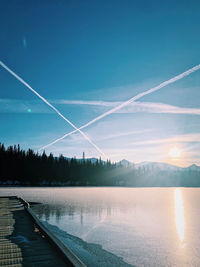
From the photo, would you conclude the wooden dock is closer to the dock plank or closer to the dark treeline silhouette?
the dock plank

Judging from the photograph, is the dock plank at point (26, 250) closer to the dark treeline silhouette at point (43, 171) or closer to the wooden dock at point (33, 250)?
the wooden dock at point (33, 250)

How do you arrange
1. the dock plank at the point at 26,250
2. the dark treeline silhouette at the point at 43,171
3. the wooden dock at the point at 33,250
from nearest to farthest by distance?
the wooden dock at the point at 33,250 → the dock plank at the point at 26,250 → the dark treeline silhouette at the point at 43,171

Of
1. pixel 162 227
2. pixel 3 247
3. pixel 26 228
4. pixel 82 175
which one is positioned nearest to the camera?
pixel 3 247

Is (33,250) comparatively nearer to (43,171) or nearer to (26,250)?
(26,250)

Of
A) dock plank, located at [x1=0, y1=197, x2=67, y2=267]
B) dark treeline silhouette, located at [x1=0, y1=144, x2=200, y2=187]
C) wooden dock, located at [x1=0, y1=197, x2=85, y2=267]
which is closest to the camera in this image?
wooden dock, located at [x1=0, y1=197, x2=85, y2=267]

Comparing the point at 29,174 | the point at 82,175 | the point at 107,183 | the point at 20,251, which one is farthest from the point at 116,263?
the point at 107,183

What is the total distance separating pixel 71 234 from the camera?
18266 millimetres

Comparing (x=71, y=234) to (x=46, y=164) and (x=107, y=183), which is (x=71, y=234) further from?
(x=107, y=183)

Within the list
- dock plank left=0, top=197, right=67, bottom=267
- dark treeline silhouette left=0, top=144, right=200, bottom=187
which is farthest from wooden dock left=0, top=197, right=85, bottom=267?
dark treeline silhouette left=0, top=144, right=200, bottom=187

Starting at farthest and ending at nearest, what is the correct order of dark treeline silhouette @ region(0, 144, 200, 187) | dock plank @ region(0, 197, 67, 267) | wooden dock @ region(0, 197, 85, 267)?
dark treeline silhouette @ region(0, 144, 200, 187) → dock plank @ region(0, 197, 67, 267) → wooden dock @ region(0, 197, 85, 267)

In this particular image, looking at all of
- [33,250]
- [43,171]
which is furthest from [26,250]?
[43,171]

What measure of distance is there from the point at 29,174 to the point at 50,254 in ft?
429

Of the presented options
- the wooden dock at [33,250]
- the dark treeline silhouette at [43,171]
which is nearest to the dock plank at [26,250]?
the wooden dock at [33,250]

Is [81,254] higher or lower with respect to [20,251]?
lower
